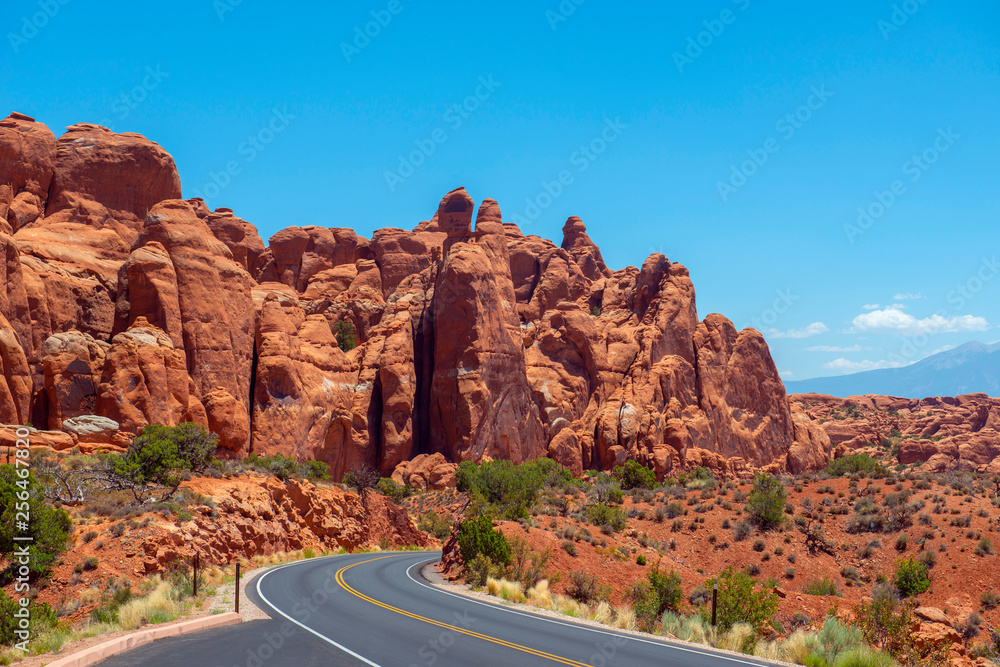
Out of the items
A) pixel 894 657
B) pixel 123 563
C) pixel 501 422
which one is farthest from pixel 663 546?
pixel 501 422

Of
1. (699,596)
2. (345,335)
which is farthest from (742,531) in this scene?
(345,335)

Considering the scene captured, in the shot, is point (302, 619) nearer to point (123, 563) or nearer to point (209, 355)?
point (123, 563)

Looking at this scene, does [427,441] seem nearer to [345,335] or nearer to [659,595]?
[345,335]

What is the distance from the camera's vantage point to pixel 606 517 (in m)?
34.5

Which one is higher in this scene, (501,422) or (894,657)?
(501,422)

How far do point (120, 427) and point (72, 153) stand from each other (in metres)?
22.7

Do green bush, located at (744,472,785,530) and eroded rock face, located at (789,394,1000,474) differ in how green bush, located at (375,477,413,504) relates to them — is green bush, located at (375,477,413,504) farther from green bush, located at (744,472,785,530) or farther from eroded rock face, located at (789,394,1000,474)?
eroded rock face, located at (789,394,1000,474)

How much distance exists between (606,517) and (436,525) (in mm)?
17271

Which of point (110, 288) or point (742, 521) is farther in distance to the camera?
point (110, 288)

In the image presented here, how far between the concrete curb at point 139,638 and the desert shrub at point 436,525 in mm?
31836

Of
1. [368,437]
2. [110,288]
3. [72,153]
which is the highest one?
[72,153]

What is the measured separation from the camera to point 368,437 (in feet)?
182

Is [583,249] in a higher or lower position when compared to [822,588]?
higher

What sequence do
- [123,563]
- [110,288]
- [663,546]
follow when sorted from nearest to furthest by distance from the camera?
[123,563], [663,546], [110,288]
